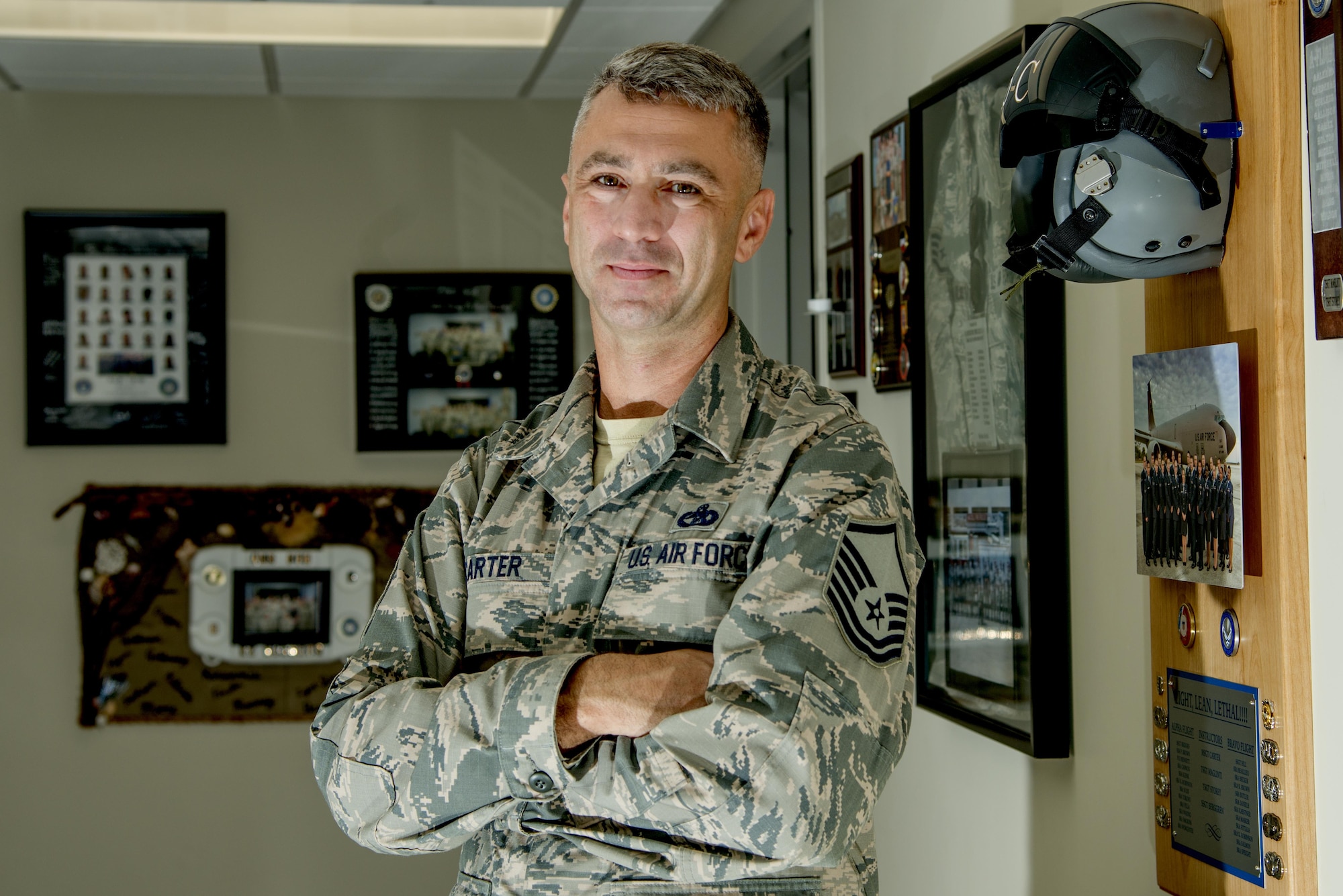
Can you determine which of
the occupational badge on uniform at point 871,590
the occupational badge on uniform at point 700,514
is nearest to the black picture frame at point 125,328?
the occupational badge on uniform at point 700,514

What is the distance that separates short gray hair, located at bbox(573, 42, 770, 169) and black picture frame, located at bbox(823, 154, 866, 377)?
3.46 ft

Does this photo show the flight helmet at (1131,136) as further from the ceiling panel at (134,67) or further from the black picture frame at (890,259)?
the ceiling panel at (134,67)

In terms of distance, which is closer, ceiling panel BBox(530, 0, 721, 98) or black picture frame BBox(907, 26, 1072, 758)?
black picture frame BBox(907, 26, 1072, 758)

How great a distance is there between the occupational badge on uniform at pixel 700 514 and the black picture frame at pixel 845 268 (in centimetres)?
121

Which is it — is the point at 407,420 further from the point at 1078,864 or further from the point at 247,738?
the point at 1078,864

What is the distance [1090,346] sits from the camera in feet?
4.96

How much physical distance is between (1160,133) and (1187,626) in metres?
0.48

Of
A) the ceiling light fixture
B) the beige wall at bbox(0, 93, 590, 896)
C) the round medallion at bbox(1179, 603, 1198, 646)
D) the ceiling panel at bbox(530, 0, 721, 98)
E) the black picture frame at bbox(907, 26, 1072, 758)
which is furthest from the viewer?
the beige wall at bbox(0, 93, 590, 896)

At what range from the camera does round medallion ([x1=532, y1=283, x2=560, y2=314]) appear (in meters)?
3.93

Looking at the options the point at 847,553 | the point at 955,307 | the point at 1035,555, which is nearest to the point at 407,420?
the point at 955,307

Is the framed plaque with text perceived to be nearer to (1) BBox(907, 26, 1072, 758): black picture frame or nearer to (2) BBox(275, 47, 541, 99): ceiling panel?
(1) BBox(907, 26, 1072, 758): black picture frame

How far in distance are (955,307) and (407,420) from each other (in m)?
2.42

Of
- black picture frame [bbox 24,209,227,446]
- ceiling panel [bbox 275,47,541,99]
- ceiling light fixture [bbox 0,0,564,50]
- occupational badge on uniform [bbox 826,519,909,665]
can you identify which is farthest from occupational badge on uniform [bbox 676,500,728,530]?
black picture frame [bbox 24,209,227,446]

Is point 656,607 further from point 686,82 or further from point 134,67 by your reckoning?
point 134,67
